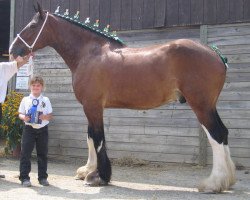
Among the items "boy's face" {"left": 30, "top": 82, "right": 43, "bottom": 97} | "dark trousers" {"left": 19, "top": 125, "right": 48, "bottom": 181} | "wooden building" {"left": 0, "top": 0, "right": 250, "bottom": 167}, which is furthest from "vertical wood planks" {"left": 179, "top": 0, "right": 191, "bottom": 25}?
"dark trousers" {"left": 19, "top": 125, "right": 48, "bottom": 181}

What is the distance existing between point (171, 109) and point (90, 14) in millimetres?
2542

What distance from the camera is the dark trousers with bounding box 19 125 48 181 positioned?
5.27 meters

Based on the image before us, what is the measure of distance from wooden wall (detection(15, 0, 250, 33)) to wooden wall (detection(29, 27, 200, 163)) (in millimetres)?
182

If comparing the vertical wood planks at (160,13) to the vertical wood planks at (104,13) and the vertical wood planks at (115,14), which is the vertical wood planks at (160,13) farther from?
the vertical wood planks at (104,13)

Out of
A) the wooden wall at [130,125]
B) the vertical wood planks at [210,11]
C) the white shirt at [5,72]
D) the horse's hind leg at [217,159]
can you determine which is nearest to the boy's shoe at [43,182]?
the white shirt at [5,72]

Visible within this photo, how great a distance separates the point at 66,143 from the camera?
27.4 ft

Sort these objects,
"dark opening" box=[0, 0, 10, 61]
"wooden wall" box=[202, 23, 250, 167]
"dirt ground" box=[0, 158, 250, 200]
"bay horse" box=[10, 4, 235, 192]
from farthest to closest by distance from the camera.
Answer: "dark opening" box=[0, 0, 10, 61]
"wooden wall" box=[202, 23, 250, 167]
"bay horse" box=[10, 4, 235, 192]
"dirt ground" box=[0, 158, 250, 200]

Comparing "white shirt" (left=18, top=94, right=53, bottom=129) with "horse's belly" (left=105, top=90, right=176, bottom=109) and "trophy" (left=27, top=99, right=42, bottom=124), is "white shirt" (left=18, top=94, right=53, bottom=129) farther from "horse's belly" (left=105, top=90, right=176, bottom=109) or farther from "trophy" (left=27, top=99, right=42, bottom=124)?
"horse's belly" (left=105, top=90, right=176, bottom=109)

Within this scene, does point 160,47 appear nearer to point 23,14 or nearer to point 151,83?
point 151,83

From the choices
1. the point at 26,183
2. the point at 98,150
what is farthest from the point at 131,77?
the point at 26,183

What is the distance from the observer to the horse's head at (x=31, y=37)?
559 cm

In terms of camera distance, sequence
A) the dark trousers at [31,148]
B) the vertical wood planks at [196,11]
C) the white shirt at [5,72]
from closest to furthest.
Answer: the dark trousers at [31,148] → the white shirt at [5,72] → the vertical wood planks at [196,11]

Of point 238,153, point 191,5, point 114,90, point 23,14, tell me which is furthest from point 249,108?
point 23,14

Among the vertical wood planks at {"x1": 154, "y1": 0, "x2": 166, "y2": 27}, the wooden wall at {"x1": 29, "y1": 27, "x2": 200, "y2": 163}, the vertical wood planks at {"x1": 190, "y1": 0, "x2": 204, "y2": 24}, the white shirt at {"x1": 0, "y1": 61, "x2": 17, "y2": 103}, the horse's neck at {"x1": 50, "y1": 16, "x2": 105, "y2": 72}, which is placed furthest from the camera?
the vertical wood planks at {"x1": 154, "y1": 0, "x2": 166, "y2": 27}
